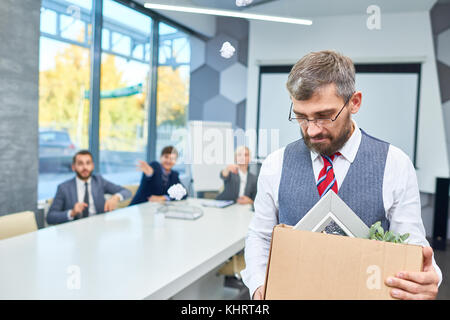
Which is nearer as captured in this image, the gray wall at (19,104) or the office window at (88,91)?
the gray wall at (19,104)

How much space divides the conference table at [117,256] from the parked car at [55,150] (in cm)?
139

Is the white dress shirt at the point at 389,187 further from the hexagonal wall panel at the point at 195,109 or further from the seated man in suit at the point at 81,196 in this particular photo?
the hexagonal wall panel at the point at 195,109

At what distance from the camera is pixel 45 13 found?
359 centimetres

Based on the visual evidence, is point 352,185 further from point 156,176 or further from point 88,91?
point 88,91

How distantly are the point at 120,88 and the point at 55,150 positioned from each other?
3.55ft

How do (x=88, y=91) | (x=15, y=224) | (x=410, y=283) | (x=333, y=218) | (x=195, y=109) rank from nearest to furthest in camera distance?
(x=410, y=283), (x=333, y=218), (x=15, y=224), (x=88, y=91), (x=195, y=109)

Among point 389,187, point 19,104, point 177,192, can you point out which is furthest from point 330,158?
point 19,104

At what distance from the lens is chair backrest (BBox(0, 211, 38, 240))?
250 cm

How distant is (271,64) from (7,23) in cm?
218

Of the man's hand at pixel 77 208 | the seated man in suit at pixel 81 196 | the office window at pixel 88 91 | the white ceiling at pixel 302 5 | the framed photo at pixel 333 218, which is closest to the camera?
the framed photo at pixel 333 218

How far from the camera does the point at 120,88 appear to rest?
475 centimetres

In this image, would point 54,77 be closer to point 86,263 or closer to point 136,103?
point 136,103

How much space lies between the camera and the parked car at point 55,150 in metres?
4.05

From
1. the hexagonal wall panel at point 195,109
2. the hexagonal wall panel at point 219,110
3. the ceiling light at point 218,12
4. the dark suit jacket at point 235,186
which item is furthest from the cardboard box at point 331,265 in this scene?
the hexagonal wall panel at point 219,110
